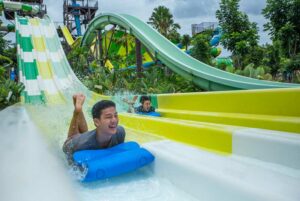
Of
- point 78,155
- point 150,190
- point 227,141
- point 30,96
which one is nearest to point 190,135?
point 227,141

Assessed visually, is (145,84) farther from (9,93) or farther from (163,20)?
(163,20)

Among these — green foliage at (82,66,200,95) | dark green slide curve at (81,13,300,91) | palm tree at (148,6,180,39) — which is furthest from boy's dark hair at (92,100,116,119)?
palm tree at (148,6,180,39)

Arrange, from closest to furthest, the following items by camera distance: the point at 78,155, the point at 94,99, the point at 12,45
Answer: the point at 78,155 < the point at 94,99 < the point at 12,45

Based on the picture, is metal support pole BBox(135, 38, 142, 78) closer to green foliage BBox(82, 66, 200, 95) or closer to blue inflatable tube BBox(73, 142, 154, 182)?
green foliage BBox(82, 66, 200, 95)

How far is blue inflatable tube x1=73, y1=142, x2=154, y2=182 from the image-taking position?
6.12 feet

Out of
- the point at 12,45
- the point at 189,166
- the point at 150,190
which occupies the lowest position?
the point at 150,190

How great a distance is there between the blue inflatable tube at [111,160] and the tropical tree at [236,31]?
1034 cm

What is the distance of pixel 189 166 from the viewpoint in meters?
1.77

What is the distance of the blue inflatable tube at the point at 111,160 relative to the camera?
186 centimetres

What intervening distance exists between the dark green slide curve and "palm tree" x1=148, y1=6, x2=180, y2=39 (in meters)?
9.54

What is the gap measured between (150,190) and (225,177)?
1.66ft

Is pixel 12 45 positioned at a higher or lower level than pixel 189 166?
higher

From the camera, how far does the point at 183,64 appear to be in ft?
17.1

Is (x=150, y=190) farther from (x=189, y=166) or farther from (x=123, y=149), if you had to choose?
(x=123, y=149)
